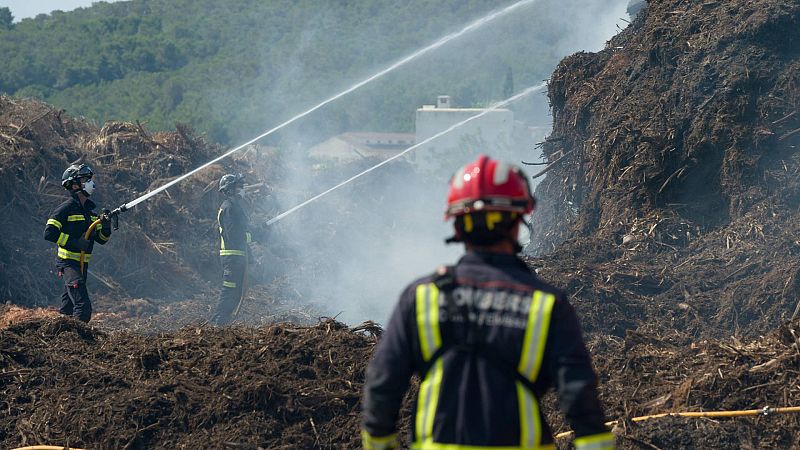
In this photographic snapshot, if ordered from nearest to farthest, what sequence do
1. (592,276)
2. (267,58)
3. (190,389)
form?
(190,389)
(592,276)
(267,58)

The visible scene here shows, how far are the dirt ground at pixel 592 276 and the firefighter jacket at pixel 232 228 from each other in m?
1.48

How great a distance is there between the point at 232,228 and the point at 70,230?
2735mm

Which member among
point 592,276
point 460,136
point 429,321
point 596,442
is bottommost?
point 592,276

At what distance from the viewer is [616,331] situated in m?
9.02

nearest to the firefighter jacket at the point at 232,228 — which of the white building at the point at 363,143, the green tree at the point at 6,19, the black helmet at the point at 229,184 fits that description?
the black helmet at the point at 229,184

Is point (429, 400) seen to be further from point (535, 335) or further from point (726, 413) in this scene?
point (726, 413)

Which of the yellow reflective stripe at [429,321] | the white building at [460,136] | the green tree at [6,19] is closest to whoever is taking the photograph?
the yellow reflective stripe at [429,321]

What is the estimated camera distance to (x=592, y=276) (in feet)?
31.8

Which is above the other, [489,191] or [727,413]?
[489,191]

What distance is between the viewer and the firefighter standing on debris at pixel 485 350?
3.12 m

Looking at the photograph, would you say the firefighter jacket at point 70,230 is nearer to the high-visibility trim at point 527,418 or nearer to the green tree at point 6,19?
the high-visibility trim at point 527,418

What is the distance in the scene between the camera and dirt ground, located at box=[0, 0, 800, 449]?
652 centimetres

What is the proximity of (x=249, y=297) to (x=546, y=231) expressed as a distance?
14.8 ft

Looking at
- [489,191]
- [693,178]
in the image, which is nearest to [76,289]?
[693,178]
